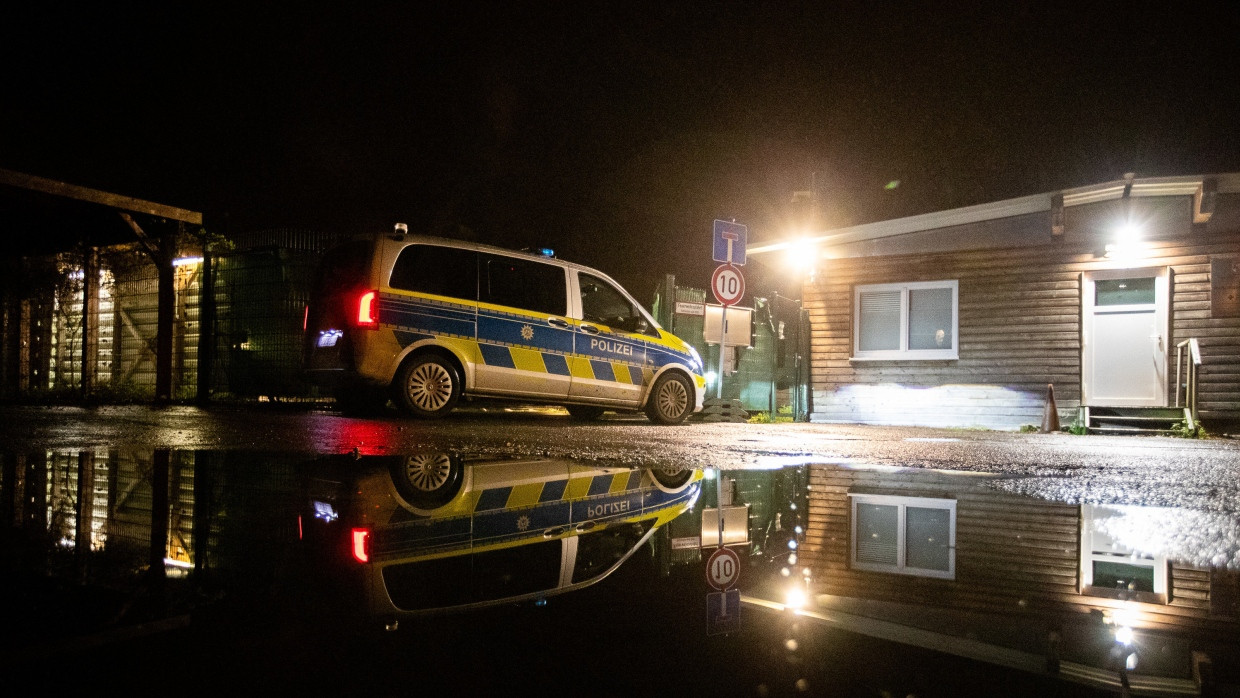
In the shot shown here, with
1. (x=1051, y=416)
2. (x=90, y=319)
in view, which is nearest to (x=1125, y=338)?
(x=1051, y=416)

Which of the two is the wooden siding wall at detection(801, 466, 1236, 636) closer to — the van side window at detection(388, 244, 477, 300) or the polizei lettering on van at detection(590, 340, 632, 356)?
the van side window at detection(388, 244, 477, 300)

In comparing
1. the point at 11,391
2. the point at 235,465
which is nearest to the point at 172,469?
the point at 235,465

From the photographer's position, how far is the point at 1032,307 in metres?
12.4

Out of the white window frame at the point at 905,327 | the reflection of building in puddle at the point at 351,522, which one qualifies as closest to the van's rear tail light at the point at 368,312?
the reflection of building in puddle at the point at 351,522

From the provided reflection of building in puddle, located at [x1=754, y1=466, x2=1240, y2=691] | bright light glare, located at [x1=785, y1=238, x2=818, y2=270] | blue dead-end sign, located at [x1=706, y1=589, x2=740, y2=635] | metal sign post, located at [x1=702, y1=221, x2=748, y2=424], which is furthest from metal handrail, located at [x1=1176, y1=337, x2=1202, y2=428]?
blue dead-end sign, located at [x1=706, y1=589, x2=740, y2=635]

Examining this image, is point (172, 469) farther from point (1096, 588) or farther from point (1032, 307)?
point (1032, 307)

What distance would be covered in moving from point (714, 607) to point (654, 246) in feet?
79.3

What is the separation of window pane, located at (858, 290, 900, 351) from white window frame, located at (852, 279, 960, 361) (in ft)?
0.23

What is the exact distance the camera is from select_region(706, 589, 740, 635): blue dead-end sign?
1.32 m

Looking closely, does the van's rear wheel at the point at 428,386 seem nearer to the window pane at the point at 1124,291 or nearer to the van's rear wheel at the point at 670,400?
the van's rear wheel at the point at 670,400

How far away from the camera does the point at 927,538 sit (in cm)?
237

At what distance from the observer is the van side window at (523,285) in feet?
27.3

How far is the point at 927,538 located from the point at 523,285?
667cm

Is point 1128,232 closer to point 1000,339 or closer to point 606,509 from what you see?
point 1000,339
